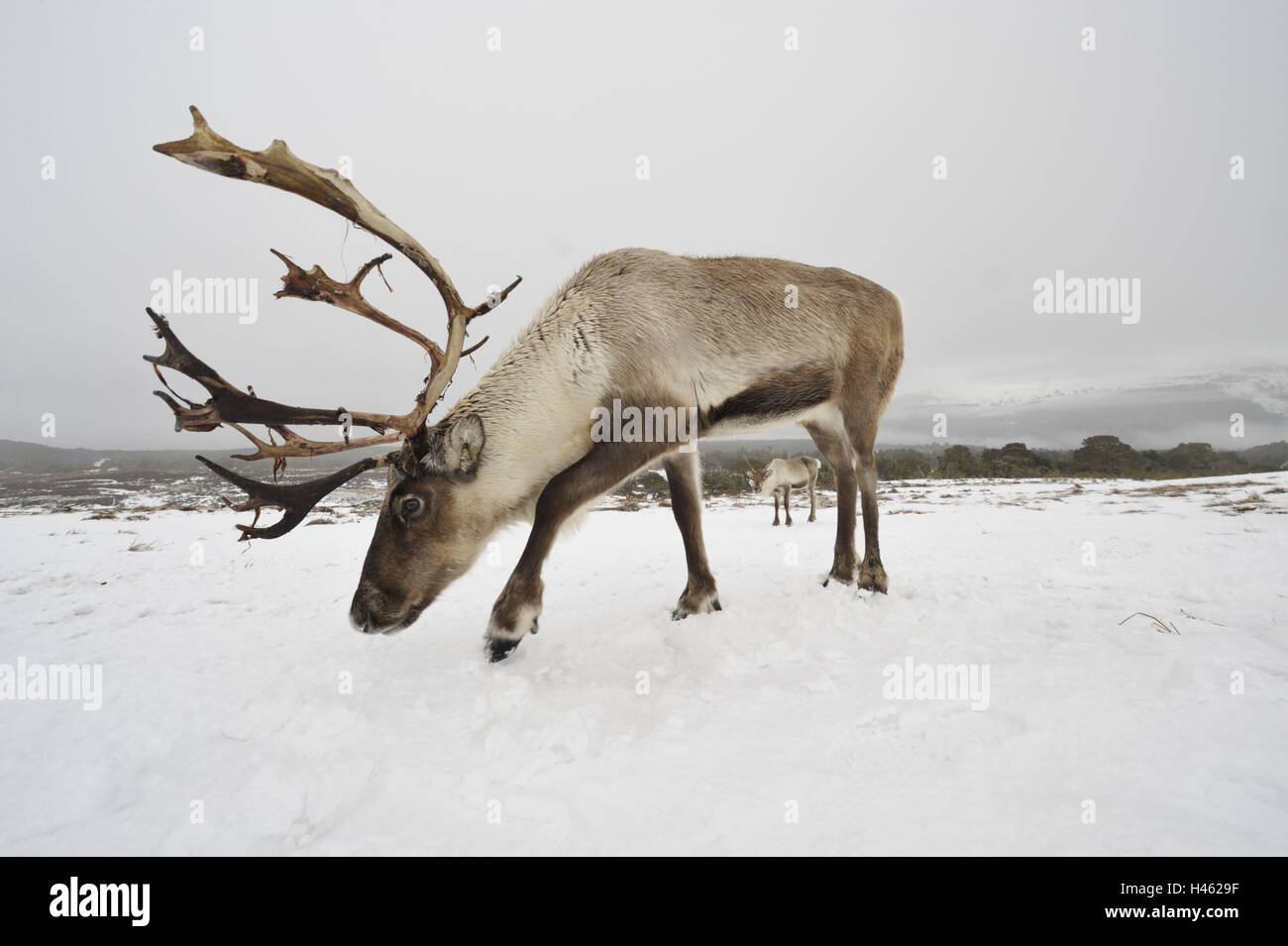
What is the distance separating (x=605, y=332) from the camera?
3.51m

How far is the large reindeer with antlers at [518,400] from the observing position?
3046mm

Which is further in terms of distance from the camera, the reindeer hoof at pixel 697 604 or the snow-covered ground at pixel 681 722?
the reindeer hoof at pixel 697 604

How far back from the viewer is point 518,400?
3365mm

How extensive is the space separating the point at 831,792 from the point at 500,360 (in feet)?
10.3

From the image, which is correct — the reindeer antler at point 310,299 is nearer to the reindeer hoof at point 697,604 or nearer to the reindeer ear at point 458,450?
the reindeer ear at point 458,450

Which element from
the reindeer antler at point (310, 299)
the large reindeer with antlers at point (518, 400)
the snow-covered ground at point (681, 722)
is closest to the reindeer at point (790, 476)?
the snow-covered ground at point (681, 722)

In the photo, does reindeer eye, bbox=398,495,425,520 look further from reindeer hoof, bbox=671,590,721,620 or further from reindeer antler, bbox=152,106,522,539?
reindeer hoof, bbox=671,590,721,620

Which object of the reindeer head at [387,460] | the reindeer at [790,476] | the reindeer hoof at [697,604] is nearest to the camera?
the reindeer head at [387,460]

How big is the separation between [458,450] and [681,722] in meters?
2.03

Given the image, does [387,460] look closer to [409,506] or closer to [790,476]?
[409,506]

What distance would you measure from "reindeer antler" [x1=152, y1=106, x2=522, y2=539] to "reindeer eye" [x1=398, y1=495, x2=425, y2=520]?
333 millimetres

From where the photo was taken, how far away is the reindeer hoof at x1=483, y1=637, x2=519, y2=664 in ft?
10.3

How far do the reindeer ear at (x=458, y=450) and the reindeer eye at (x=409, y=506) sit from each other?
196 mm
